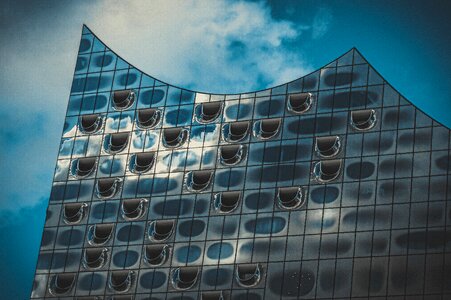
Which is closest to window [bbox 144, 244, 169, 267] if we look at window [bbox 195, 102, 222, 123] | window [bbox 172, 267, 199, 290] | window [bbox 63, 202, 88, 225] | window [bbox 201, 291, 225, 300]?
window [bbox 172, 267, 199, 290]

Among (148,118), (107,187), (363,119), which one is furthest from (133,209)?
(363,119)

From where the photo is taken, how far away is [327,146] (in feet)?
124

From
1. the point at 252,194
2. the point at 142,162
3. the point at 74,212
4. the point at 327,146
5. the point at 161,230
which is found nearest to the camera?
the point at 327,146

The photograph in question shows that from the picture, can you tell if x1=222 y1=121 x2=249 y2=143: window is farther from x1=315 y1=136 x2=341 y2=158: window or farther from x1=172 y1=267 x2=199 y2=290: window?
x1=172 y1=267 x2=199 y2=290: window

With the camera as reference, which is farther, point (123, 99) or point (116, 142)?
point (123, 99)

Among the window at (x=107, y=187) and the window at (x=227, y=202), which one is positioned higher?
the window at (x=107, y=187)

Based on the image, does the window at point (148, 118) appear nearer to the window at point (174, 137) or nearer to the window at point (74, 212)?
the window at point (174, 137)

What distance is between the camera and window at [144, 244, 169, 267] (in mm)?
37875

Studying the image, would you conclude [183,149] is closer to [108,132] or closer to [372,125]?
[108,132]

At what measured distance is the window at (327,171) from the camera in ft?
122

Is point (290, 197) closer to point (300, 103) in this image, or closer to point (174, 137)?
point (300, 103)

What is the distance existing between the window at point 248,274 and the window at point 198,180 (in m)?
2.95

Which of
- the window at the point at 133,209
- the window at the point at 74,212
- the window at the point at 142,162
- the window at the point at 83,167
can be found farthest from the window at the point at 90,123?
the window at the point at 133,209

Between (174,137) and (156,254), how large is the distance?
3.86 metres
